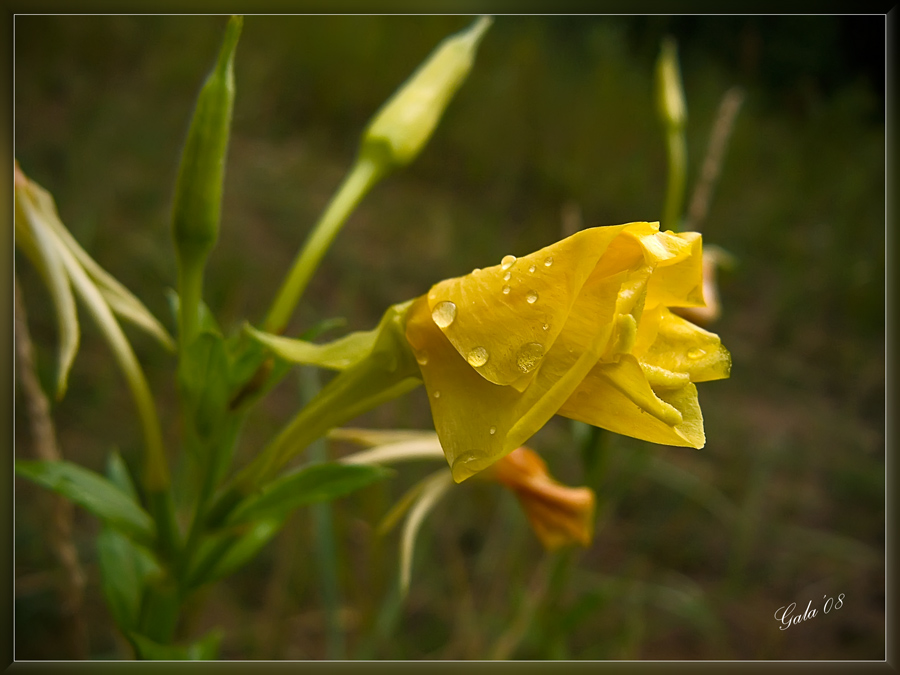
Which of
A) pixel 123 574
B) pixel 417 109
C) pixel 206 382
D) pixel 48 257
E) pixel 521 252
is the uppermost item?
pixel 417 109

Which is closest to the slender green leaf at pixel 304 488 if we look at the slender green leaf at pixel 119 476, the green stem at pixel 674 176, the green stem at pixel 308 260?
the green stem at pixel 308 260

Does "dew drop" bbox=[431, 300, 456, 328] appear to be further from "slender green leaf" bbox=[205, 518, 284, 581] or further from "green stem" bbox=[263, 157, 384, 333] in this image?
"slender green leaf" bbox=[205, 518, 284, 581]

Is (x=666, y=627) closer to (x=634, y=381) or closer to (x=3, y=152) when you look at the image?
(x=634, y=381)

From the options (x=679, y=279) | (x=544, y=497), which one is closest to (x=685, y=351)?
(x=679, y=279)

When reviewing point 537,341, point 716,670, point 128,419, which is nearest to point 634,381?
point 537,341

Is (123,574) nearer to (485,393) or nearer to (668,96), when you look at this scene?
(485,393)

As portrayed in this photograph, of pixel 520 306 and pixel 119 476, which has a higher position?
pixel 520 306
